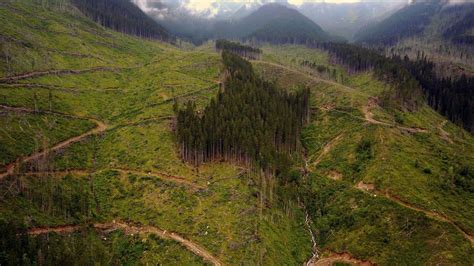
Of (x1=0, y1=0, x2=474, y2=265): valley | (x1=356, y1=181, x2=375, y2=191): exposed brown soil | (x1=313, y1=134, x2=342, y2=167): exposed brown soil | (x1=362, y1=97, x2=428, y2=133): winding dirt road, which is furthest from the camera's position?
(x1=362, y1=97, x2=428, y2=133): winding dirt road

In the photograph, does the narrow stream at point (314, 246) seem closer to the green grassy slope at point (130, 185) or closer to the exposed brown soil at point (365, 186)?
the green grassy slope at point (130, 185)

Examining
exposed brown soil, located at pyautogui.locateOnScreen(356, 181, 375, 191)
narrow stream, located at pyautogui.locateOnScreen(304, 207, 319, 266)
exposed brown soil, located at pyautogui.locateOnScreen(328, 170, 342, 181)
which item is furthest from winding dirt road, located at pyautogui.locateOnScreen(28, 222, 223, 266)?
exposed brown soil, located at pyautogui.locateOnScreen(328, 170, 342, 181)

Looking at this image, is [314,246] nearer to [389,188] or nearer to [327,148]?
[389,188]

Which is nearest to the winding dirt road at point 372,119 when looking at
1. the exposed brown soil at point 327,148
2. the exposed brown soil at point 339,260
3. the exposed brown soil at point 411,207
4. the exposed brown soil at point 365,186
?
the exposed brown soil at point 327,148

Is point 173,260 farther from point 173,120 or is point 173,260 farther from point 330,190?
point 173,120

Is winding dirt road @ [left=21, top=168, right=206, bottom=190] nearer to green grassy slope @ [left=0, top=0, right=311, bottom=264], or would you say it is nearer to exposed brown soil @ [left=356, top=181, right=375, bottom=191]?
green grassy slope @ [left=0, top=0, right=311, bottom=264]

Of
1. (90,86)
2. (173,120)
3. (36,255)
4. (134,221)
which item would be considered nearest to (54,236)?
(36,255)
